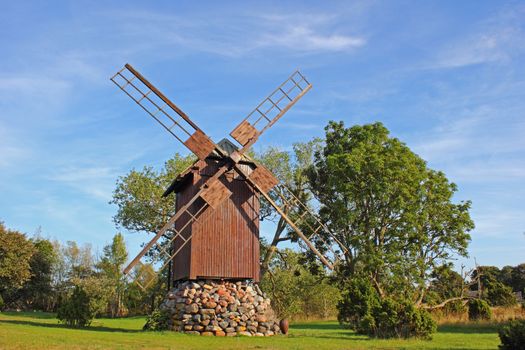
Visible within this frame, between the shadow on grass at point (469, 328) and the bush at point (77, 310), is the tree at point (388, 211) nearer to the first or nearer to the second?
the shadow on grass at point (469, 328)

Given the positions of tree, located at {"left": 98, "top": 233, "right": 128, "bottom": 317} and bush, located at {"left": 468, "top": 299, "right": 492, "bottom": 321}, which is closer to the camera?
bush, located at {"left": 468, "top": 299, "right": 492, "bottom": 321}

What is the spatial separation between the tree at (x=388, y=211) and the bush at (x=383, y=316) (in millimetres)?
7575

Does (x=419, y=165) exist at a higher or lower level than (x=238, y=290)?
higher

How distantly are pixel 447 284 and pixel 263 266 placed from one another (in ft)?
38.6

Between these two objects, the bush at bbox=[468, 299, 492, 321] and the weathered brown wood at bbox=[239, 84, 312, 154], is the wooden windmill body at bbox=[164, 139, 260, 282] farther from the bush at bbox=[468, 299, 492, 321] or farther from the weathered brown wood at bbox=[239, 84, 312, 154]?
the bush at bbox=[468, 299, 492, 321]

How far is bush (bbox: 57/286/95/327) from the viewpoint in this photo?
2273 cm

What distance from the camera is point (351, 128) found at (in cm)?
2923

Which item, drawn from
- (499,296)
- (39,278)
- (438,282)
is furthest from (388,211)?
(39,278)

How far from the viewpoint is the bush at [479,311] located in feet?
88.3

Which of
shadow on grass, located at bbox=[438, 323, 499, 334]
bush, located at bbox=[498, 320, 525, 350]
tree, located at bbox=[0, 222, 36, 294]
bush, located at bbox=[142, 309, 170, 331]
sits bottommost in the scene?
shadow on grass, located at bbox=[438, 323, 499, 334]

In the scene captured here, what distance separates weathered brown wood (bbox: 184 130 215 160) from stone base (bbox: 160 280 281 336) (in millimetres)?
5387

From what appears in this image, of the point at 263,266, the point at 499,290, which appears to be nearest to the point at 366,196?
the point at 263,266

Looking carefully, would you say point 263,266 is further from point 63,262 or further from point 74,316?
point 63,262

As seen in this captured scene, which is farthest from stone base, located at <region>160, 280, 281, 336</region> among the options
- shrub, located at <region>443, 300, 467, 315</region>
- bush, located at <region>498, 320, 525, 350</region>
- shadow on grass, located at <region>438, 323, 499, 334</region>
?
shrub, located at <region>443, 300, 467, 315</region>
